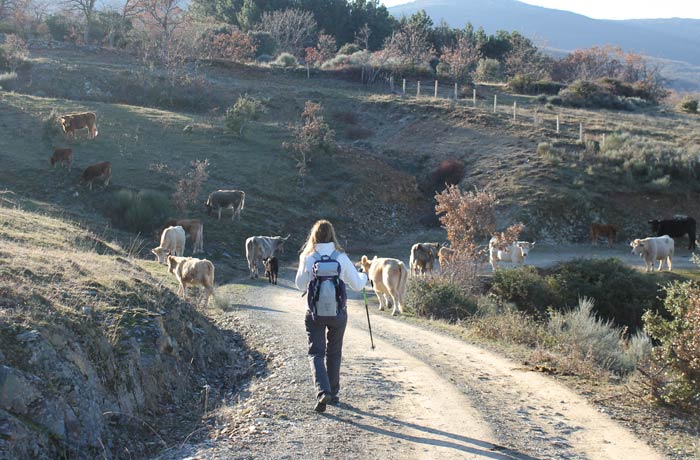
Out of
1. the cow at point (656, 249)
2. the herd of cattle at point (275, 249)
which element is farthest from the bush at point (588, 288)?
the herd of cattle at point (275, 249)

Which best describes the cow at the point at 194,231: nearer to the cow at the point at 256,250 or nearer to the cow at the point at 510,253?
the cow at the point at 256,250

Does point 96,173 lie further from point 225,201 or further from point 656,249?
point 656,249

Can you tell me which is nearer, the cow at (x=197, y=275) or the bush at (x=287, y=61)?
the cow at (x=197, y=275)

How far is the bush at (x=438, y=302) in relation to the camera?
17750 mm

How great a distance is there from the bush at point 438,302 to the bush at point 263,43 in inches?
2260

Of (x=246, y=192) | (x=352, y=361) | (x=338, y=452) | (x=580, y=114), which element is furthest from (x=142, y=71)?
(x=338, y=452)

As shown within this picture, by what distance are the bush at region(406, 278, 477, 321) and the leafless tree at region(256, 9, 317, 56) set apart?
202ft

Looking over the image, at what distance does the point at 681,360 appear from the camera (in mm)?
9695

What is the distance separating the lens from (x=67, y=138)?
3422 centimetres

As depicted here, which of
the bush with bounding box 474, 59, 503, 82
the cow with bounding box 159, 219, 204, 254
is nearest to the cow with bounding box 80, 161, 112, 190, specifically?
the cow with bounding box 159, 219, 204, 254

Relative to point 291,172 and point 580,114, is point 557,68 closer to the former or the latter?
point 580,114

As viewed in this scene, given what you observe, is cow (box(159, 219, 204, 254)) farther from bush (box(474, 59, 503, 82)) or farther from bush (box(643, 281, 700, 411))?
bush (box(474, 59, 503, 82))

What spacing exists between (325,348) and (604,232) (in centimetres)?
2771

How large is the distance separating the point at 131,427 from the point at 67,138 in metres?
29.0
